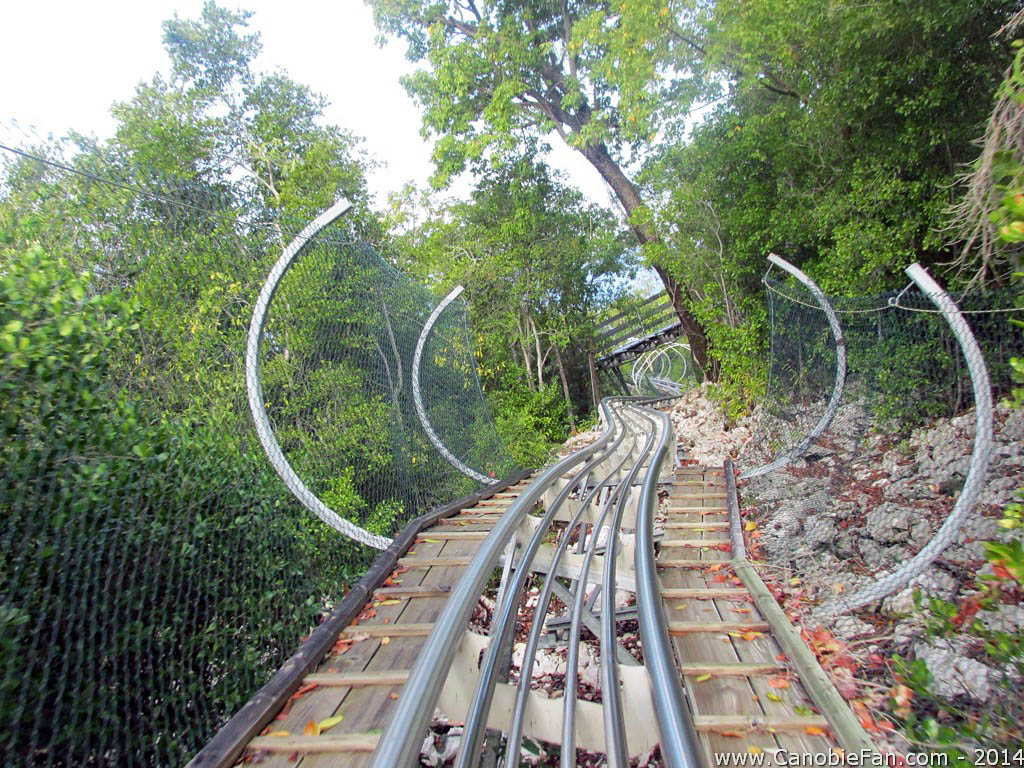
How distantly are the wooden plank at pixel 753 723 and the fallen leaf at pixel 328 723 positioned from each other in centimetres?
101

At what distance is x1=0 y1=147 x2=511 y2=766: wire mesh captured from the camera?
1613mm

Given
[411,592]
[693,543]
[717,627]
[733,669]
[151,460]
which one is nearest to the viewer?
[733,669]

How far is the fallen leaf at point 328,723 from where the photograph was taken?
1588 mm

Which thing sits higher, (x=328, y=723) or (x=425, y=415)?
(x=425, y=415)

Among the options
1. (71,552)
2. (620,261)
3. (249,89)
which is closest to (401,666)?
(71,552)

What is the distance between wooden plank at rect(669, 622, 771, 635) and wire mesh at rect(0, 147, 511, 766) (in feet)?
5.86

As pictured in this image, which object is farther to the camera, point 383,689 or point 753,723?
point 383,689

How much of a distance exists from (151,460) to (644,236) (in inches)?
443

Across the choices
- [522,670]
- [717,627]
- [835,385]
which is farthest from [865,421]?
[522,670]

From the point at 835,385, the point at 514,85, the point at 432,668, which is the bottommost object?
the point at 432,668

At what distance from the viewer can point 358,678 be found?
5.99 ft

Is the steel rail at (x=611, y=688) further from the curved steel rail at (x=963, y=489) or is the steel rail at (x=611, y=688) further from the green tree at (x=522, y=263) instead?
the green tree at (x=522, y=263)

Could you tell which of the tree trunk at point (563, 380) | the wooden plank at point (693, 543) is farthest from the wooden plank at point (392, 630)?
the tree trunk at point (563, 380)

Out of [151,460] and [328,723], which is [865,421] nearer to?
[328,723]
